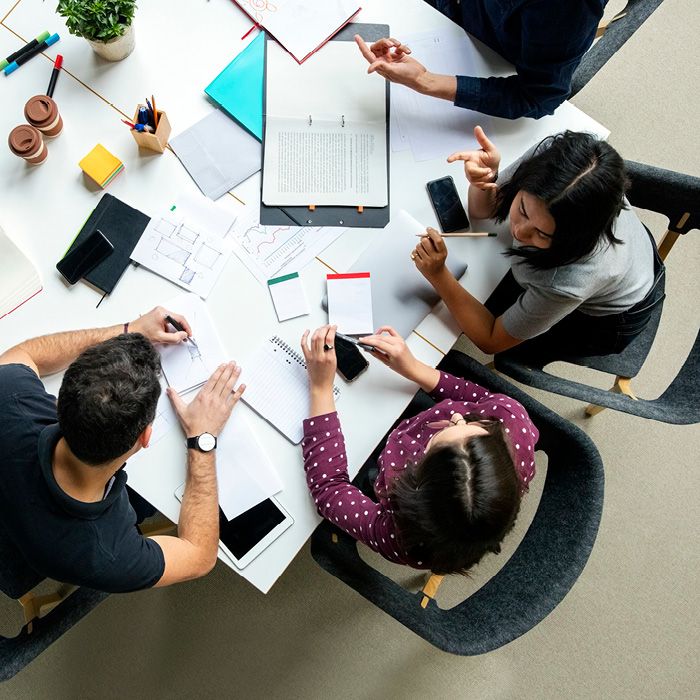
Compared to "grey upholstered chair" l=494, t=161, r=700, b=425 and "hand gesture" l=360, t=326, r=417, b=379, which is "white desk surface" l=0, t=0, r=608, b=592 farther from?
"grey upholstered chair" l=494, t=161, r=700, b=425

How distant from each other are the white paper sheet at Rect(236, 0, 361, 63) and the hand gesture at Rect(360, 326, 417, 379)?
756 mm

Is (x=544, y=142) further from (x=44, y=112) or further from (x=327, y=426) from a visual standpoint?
(x=44, y=112)

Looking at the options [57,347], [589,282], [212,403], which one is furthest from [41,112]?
[589,282]

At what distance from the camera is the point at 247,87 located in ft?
5.07

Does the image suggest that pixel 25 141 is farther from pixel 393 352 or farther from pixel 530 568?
pixel 530 568

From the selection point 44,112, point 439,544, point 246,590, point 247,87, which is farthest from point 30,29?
point 246,590

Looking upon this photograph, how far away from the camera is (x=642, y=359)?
176 centimetres

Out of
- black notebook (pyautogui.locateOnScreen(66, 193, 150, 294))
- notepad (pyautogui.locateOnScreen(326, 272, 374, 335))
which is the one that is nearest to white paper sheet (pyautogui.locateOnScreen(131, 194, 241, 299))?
black notebook (pyautogui.locateOnScreen(66, 193, 150, 294))

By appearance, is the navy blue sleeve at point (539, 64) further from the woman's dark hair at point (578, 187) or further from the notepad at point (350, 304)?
the notepad at point (350, 304)

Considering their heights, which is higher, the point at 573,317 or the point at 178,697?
the point at 573,317

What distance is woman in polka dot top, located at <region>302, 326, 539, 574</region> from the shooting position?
3.63ft

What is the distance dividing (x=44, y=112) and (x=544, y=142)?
3.83 feet

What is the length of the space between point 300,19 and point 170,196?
575 millimetres

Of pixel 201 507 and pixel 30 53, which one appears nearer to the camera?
pixel 201 507
